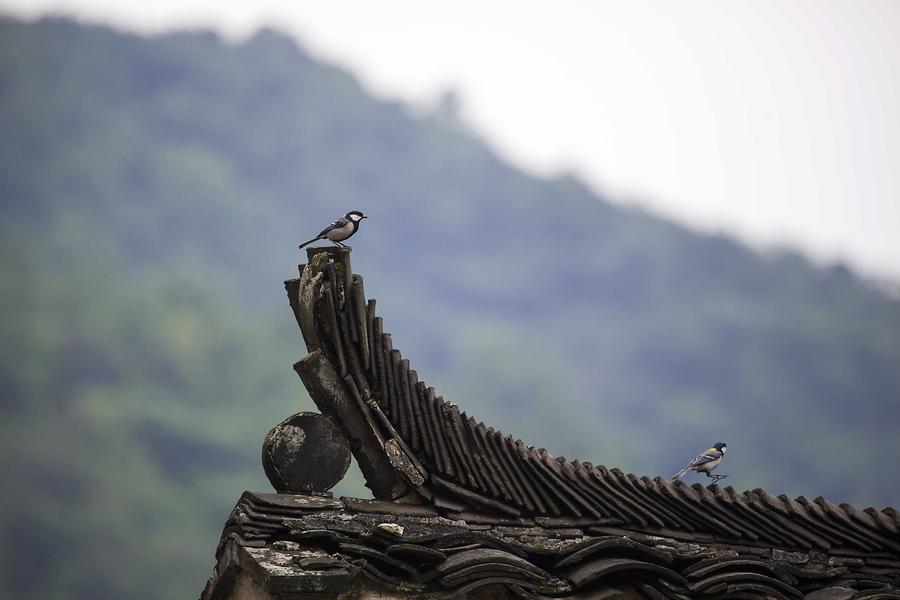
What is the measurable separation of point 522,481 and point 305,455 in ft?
6.21

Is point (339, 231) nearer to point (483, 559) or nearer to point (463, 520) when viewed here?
point (463, 520)

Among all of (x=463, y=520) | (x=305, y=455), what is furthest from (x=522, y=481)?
(x=305, y=455)

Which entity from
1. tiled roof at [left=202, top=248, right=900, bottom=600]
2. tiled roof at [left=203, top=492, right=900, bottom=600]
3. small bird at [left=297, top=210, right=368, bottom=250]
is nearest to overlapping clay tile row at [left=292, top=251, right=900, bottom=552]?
tiled roof at [left=202, top=248, right=900, bottom=600]

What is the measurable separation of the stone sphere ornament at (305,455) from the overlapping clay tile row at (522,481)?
45 centimetres

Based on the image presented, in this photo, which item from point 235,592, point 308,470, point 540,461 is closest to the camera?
point 235,592

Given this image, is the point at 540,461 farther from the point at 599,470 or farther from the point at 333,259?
the point at 333,259

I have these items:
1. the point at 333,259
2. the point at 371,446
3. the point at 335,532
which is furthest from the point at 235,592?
the point at 333,259

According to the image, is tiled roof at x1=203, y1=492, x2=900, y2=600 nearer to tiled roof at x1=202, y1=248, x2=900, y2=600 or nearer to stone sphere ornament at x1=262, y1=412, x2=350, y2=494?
tiled roof at x1=202, y1=248, x2=900, y2=600

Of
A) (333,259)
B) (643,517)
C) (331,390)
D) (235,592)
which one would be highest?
(333,259)

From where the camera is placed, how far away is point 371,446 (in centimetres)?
1022

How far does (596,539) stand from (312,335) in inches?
115

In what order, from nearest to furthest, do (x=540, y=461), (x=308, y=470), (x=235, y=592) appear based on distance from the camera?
(x=235, y=592), (x=308, y=470), (x=540, y=461)

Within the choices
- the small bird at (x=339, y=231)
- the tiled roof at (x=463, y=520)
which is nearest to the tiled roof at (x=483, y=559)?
the tiled roof at (x=463, y=520)

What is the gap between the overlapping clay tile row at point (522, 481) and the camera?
1030 centimetres
